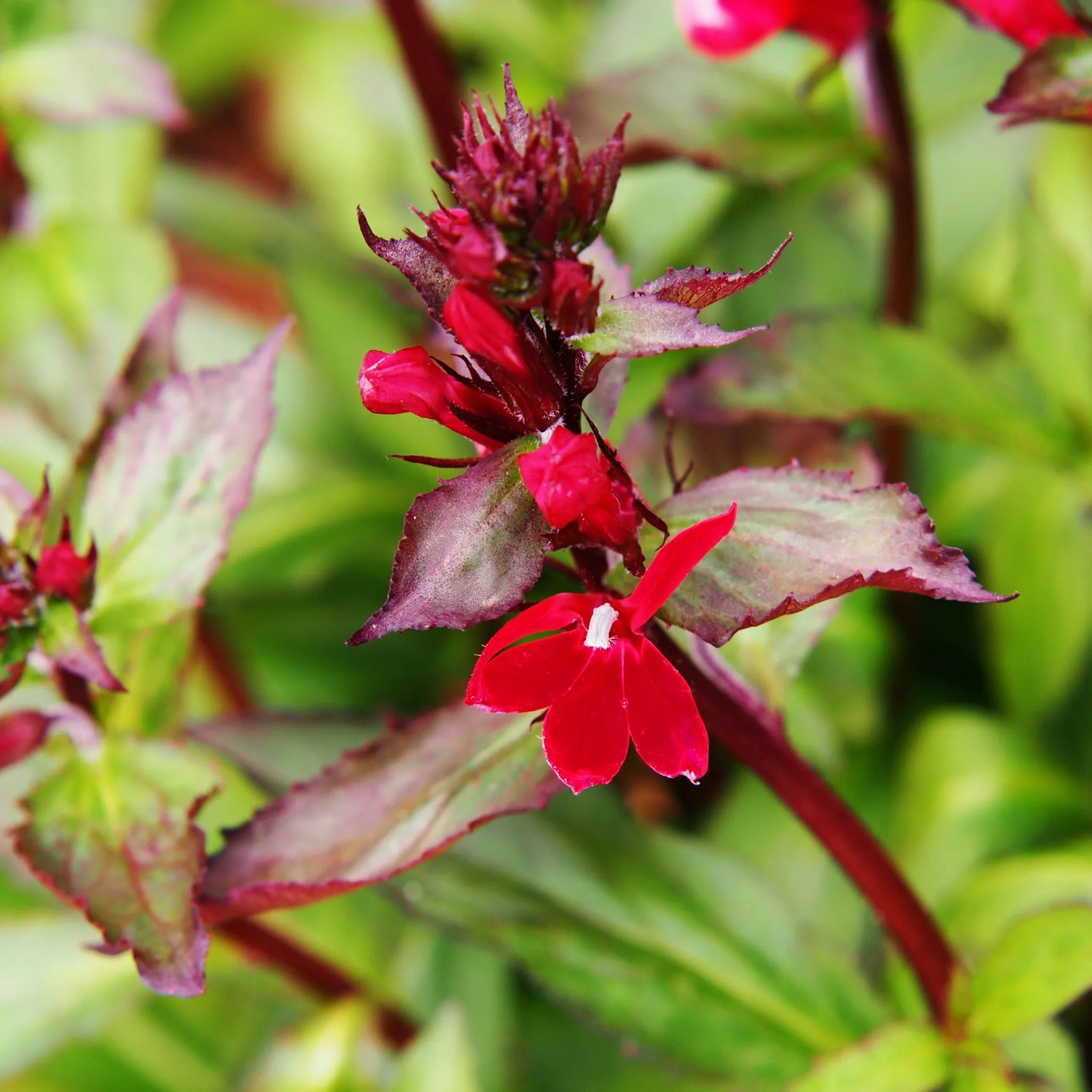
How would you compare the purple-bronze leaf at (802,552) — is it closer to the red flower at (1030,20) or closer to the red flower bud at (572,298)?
the red flower bud at (572,298)

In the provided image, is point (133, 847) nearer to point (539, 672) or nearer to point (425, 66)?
point (539, 672)

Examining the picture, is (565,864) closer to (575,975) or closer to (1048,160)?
(575,975)

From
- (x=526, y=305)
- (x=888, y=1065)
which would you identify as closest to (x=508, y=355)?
(x=526, y=305)

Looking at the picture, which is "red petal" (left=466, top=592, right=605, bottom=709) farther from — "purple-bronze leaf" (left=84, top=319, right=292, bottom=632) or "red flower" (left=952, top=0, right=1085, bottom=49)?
"red flower" (left=952, top=0, right=1085, bottom=49)

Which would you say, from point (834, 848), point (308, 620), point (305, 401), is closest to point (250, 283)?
point (305, 401)

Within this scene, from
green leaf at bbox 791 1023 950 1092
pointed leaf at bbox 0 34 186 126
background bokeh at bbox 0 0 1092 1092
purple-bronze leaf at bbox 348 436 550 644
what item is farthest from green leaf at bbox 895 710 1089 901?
pointed leaf at bbox 0 34 186 126

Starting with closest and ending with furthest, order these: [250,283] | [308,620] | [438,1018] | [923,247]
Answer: [438,1018]
[923,247]
[308,620]
[250,283]
